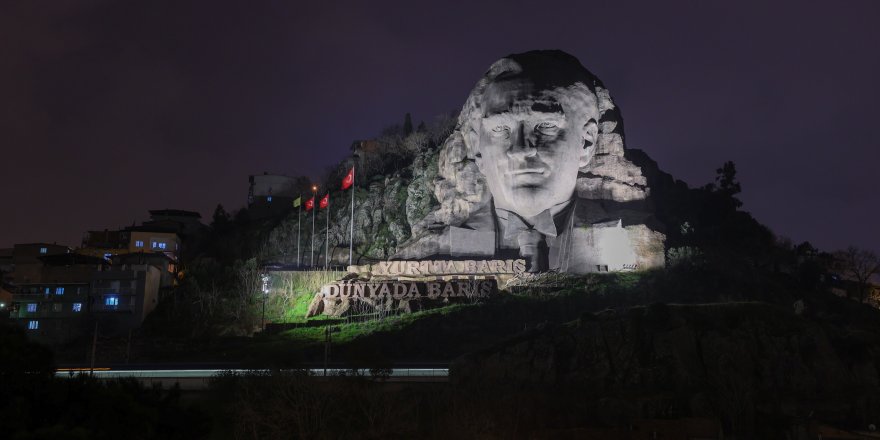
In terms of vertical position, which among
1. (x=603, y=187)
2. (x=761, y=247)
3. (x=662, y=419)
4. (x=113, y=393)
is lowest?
(x=662, y=419)

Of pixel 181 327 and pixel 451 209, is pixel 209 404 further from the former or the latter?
pixel 451 209

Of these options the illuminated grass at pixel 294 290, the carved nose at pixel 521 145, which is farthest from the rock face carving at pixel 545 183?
the illuminated grass at pixel 294 290

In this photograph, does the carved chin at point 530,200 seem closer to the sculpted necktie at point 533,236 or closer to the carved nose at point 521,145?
the sculpted necktie at point 533,236

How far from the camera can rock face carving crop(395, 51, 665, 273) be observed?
69.8 m

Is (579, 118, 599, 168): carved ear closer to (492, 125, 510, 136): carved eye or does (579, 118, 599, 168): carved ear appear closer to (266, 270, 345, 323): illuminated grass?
(492, 125, 510, 136): carved eye

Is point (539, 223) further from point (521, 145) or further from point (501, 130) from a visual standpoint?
point (501, 130)

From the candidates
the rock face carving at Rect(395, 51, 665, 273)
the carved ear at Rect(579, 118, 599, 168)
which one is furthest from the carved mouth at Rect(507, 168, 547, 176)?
the carved ear at Rect(579, 118, 599, 168)

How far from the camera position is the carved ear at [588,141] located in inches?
2889

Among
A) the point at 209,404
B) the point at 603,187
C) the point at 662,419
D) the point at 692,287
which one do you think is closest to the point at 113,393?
the point at 209,404

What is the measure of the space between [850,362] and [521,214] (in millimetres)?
36941

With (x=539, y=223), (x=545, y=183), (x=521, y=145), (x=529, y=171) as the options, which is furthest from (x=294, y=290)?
(x=545, y=183)

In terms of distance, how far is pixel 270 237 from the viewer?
3664 inches

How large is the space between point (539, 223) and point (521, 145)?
24.9 ft

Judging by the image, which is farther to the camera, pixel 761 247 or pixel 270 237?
pixel 270 237
